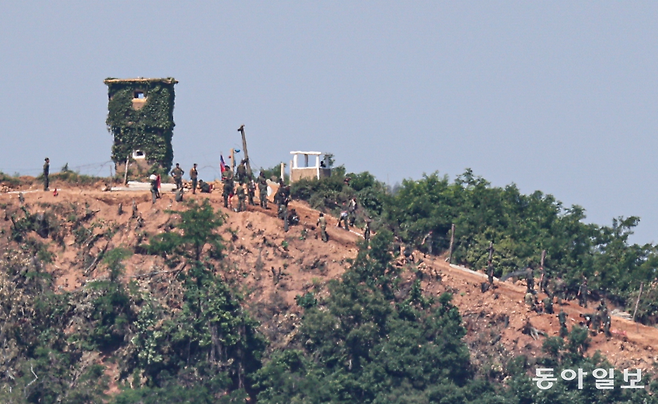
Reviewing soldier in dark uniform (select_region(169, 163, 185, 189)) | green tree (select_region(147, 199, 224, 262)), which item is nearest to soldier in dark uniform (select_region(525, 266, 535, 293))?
green tree (select_region(147, 199, 224, 262))

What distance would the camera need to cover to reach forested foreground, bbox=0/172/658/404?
58.9 meters

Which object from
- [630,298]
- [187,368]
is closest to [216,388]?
[187,368]

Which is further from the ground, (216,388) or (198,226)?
(198,226)

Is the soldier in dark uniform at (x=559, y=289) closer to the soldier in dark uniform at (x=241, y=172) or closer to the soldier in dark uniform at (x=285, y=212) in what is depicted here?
the soldier in dark uniform at (x=285, y=212)

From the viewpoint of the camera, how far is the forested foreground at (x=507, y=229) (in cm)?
6594

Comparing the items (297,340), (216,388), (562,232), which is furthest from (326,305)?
(562,232)

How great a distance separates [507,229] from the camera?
67.9m

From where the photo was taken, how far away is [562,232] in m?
68.6

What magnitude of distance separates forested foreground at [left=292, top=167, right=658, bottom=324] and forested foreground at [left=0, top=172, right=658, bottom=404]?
5002 millimetres

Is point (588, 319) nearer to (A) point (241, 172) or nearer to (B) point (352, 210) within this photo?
(B) point (352, 210)

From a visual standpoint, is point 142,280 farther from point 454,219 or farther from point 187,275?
point 454,219

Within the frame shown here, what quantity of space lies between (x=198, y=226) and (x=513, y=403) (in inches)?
526

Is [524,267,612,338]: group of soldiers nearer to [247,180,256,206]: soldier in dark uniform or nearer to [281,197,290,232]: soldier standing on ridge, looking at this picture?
[281,197,290,232]: soldier standing on ridge

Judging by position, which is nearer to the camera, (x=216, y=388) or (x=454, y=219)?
(x=216, y=388)
